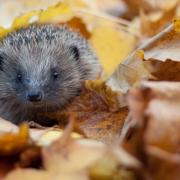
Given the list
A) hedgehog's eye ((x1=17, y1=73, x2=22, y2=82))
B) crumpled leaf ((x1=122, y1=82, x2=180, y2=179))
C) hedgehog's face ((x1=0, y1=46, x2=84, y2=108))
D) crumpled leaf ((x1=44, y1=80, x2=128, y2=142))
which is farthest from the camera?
hedgehog's eye ((x1=17, y1=73, x2=22, y2=82))

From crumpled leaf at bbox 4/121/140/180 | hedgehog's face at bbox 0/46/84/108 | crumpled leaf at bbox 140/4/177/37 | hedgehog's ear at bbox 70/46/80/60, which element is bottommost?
crumpled leaf at bbox 4/121/140/180

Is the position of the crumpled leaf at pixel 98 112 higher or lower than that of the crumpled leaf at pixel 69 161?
higher

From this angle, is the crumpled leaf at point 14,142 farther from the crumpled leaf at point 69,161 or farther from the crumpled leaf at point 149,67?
the crumpled leaf at point 149,67

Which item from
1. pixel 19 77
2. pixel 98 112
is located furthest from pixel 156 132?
pixel 19 77

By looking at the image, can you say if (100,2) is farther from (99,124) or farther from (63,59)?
(99,124)

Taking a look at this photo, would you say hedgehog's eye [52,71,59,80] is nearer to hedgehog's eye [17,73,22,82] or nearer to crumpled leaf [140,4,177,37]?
hedgehog's eye [17,73,22,82]

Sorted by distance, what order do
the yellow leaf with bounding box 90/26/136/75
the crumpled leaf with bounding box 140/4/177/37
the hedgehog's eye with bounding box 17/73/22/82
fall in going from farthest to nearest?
1. the crumpled leaf with bounding box 140/4/177/37
2. the yellow leaf with bounding box 90/26/136/75
3. the hedgehog's eye with bounding box 17/73/22/82

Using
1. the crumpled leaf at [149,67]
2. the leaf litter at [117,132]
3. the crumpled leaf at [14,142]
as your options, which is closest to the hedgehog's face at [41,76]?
the leaf litter at [117,132]

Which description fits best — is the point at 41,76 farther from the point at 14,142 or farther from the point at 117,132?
the point at 14,142

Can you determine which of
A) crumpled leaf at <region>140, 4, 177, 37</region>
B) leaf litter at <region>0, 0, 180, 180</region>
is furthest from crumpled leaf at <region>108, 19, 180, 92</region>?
crumpled leaf at <region>140, 4, 177, 37</region>
